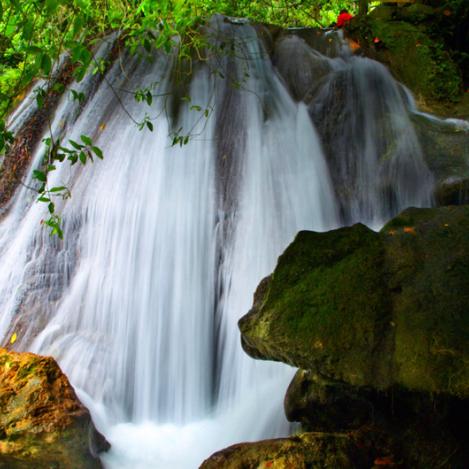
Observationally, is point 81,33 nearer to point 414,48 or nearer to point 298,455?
point 414,48

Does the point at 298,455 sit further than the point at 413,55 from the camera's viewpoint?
No

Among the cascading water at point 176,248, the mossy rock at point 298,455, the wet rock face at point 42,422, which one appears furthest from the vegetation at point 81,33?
the mossy rock at point 298,455

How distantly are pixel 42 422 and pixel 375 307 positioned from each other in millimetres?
2164

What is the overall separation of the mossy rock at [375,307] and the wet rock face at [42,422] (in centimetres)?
128

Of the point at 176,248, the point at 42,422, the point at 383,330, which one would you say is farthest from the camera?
the point at 176,248

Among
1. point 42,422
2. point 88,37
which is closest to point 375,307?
point 42,422

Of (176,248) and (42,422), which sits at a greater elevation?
(176,248)

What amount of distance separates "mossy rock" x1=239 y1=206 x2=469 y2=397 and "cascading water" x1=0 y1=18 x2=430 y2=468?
1.33 metres

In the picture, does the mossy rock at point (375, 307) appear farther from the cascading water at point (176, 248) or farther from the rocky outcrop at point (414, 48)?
the rocky outcrop at point (414, 48)

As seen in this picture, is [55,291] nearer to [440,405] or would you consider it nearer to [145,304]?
[145,304]

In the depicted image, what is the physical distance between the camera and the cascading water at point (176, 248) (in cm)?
421

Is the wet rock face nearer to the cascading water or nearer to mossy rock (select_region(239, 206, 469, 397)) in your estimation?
the cascading water

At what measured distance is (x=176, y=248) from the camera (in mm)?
4855

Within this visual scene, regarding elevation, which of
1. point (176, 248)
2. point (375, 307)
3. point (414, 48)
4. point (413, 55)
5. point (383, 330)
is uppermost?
point (414, 48)
